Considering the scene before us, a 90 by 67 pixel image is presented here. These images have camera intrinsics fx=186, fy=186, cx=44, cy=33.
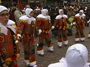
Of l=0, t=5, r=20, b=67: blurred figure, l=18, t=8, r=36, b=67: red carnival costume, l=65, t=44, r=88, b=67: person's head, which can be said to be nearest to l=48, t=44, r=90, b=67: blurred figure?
l=65, t=44, r=88, b=67: person's head

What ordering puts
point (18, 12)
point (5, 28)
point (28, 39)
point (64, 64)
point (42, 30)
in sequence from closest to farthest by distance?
point (64, 64)
point (5, 28)
point (28, 39)
point (42, 30)
point (18, 12)

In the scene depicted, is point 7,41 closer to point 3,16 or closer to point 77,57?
point 3,16

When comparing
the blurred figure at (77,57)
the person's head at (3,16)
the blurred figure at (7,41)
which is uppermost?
the person's head at (3,16)

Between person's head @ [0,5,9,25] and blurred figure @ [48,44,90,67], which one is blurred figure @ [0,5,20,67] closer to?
person's head @ [0,5,9,25]

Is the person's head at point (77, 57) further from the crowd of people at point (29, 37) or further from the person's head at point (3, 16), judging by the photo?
the person's head at point (3, 16)

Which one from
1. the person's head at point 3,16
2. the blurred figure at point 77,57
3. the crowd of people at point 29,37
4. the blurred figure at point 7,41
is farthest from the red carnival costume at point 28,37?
the blurred figure at point 77,57

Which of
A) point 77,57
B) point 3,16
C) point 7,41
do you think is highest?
point 3,16

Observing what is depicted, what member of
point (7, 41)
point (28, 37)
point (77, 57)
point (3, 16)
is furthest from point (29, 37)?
point (77, 57)

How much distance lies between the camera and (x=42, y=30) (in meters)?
6.94

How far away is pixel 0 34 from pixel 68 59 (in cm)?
188

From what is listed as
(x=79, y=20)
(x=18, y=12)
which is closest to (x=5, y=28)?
(x=18, y=12)

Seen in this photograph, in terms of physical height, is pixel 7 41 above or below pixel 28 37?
below

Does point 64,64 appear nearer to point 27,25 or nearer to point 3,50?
point 3,50

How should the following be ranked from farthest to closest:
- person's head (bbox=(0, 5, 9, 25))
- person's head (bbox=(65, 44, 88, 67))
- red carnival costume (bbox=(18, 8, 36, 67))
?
red carnival costume (bbox=(18, 8, 36, 67)) < person's head (bbox=(0, 5, 9, 25)) < person's head (bbox=(65, 44, 88, 67))
